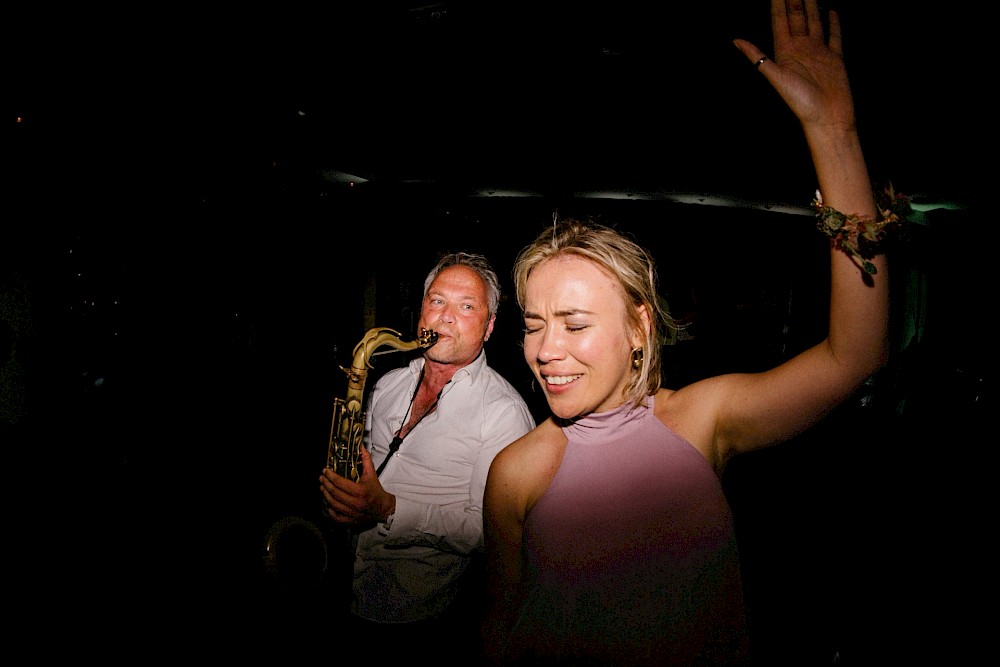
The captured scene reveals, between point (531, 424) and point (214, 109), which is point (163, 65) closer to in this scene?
point (214, 109)

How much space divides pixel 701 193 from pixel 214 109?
2.16 m

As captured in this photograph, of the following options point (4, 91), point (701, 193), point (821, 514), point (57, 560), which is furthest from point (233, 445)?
point (821, 514)

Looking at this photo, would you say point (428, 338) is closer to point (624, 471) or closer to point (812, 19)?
point (624, 471)

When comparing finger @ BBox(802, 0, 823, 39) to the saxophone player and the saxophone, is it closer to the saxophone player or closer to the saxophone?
the saxophone player

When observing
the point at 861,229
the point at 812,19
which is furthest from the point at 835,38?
the point at 861,229

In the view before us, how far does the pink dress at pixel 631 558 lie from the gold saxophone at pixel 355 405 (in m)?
0.92

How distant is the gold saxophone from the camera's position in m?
1.94

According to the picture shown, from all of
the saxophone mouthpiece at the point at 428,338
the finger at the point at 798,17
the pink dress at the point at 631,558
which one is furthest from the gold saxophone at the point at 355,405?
the finger at the point at 798,17

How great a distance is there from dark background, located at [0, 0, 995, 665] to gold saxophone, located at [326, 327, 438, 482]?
0.38ft

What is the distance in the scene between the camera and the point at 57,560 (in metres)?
2.03

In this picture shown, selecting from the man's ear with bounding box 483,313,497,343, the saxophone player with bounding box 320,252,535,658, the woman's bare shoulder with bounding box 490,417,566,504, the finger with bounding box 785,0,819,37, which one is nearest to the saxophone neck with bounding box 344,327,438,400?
the saxophone player with bounding box 320,252,535,658

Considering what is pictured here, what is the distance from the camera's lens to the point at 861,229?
0.98 metres

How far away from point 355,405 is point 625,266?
4.57ft

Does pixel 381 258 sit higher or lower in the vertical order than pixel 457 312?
higher
